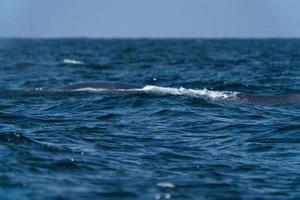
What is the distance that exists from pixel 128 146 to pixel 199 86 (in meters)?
16.5

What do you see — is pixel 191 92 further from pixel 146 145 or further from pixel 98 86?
pixel 146 145

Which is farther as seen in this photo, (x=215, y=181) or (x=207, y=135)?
(x=207, y=135)

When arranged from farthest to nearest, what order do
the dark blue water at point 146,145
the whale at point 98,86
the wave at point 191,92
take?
the whale at point 98,86 < the wave at point 191,92 < the dark blue water at point 146,145

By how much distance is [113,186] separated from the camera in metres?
12.0

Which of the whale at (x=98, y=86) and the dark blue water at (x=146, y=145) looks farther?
the whale at (x=98, y=86)

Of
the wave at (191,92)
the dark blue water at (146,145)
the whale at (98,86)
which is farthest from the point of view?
the whale at (98,86)

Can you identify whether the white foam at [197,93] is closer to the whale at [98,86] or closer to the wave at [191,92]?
the wave at [191,92]

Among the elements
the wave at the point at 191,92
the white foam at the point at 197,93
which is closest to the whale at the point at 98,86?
the wave at the point at 191,92

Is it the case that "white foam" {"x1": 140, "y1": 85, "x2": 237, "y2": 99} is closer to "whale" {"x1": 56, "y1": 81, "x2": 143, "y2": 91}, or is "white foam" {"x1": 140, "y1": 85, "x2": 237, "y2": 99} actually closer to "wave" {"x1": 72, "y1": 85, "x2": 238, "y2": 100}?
"wave" {"x1": 72, "y1": 85, "x2": 238, "y2": 100}

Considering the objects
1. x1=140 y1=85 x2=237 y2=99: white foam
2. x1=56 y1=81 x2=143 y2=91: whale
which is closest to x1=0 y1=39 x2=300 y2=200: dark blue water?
x1=140 y1=85 x2=237 y2=99: white foam

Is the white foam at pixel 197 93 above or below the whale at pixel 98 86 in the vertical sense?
below

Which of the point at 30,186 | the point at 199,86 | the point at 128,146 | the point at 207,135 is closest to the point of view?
the point at 30,186

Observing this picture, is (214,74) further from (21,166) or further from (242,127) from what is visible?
(21,166)

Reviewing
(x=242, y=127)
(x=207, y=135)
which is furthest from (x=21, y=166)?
(x=242, y=127)
